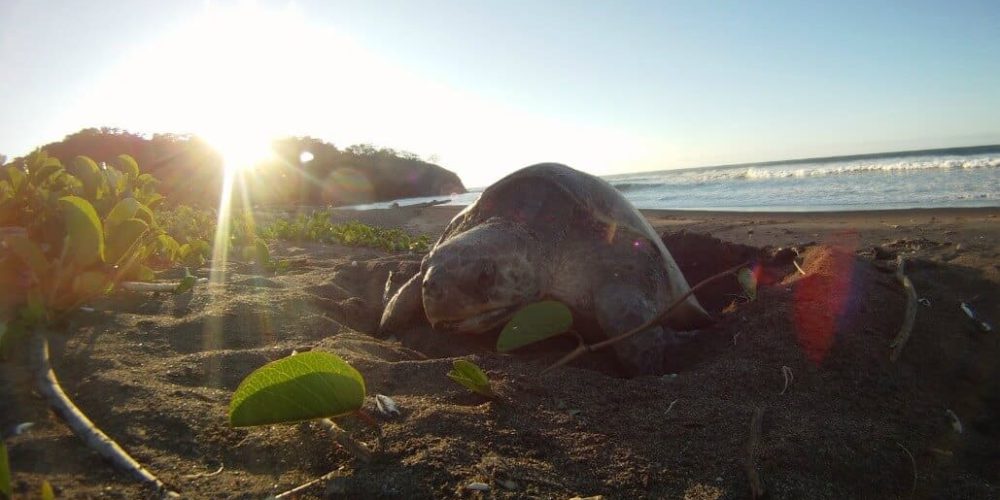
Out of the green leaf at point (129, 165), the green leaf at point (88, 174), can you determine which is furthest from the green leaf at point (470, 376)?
the green leaf at point (129, 165)

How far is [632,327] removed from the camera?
271 cm

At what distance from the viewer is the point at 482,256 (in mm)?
2791

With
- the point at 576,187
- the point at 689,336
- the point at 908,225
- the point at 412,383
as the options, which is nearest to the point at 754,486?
the point at 412,383

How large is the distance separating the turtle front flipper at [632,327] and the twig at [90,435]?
199 centimetres

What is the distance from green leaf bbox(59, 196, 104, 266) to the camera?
178 cm

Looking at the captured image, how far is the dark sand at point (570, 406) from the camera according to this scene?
4.03ft

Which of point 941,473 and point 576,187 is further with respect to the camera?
point 576,187

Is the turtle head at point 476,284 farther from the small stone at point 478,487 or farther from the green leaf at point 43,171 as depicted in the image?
the green leaf at point 43,171

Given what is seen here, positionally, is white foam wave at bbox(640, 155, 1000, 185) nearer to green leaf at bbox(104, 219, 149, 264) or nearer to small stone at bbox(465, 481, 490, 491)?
small stone at bbox(465, 481, 490, 491)

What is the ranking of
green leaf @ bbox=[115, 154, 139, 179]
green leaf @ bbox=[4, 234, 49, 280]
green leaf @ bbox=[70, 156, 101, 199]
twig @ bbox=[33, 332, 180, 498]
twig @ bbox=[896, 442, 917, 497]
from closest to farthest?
1. twig @ bbox=[33, 332, 180, 498]
2. twig @ bbox=[896, 442, 917, 497]
3. green leaf @ bbox=[4, 234, 49, 280]
4. green leaf @ bbox=[70, 156, 101, 199]
5. green leaf @ bbox=[115, 154, 139, 179]

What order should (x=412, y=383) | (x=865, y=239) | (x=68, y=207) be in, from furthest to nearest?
(x=865, y=239) < (x=412, y=383) < (x=68, y=207)

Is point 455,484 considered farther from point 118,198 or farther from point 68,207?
point 118,198

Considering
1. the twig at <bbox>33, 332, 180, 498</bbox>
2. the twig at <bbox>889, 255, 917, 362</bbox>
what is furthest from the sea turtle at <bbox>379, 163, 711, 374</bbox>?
the twig at <bbox>33, 332, 180, 498</bbox>

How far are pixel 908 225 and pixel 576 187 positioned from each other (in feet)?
18.2
